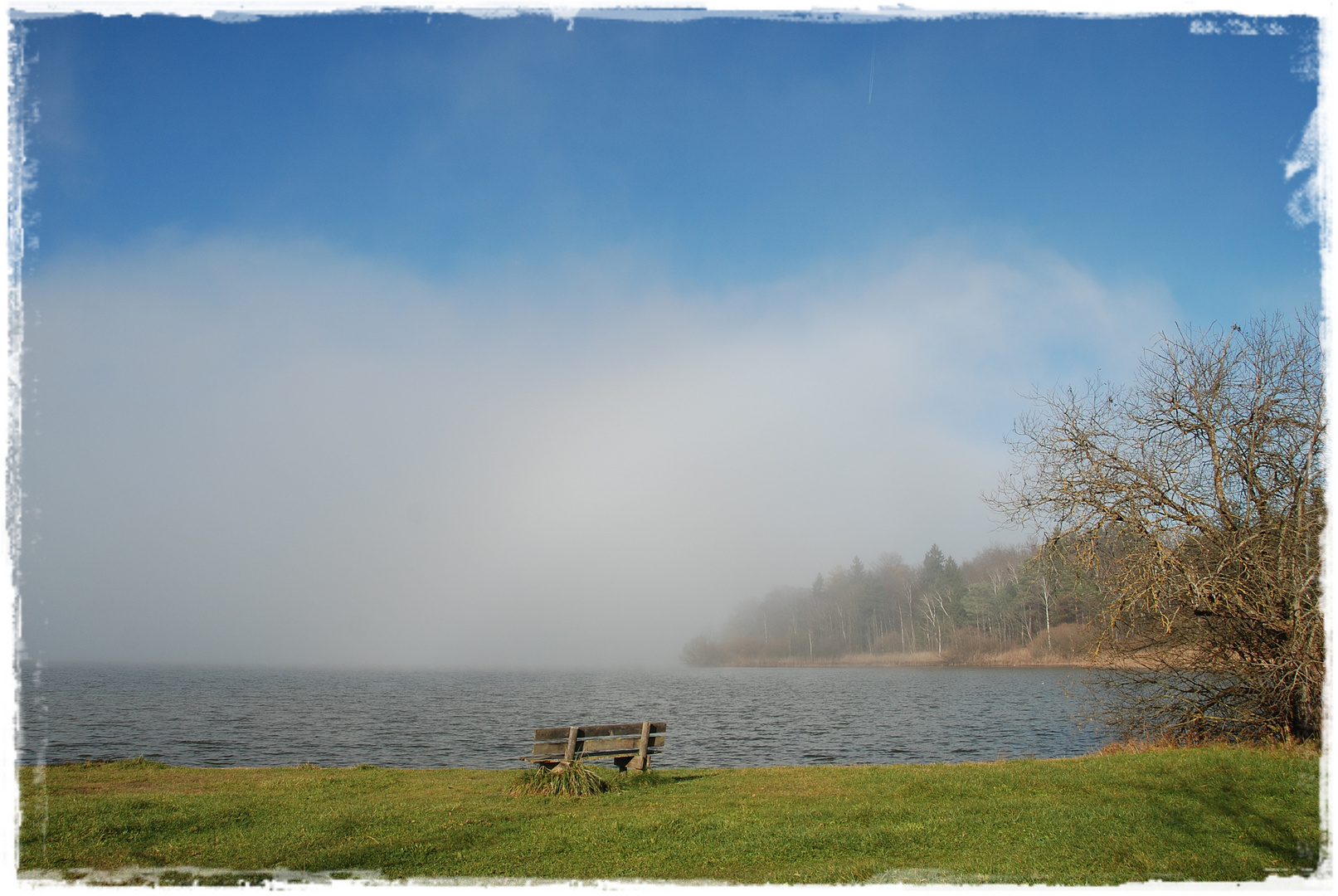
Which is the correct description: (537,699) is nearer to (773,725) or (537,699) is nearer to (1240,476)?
(773,725)

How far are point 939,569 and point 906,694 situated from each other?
68828 millimetres

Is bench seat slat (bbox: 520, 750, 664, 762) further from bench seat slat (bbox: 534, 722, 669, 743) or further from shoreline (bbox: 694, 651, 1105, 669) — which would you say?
shoreline (bbox: 694, 651, 1105, 669)

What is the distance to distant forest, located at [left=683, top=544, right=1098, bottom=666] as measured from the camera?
9519 cm

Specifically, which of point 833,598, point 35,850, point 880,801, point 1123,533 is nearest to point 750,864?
point 880,801

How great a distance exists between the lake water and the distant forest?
22.1m

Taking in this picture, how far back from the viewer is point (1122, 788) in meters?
11.7

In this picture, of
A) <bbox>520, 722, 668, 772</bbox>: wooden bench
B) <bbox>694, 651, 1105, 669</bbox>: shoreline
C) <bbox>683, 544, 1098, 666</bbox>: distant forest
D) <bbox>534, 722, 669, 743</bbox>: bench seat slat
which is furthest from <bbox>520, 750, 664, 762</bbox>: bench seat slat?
<bbox>694, 651, 1105, 669</bbox>: shoreline

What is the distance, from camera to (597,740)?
15.3 meters

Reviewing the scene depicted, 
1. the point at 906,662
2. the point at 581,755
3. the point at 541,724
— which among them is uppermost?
the point at 581,755

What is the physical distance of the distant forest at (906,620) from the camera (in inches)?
3748

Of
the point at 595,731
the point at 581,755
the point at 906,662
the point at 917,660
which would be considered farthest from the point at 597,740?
the point at 906,662

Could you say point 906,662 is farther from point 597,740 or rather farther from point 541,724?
point 597,740

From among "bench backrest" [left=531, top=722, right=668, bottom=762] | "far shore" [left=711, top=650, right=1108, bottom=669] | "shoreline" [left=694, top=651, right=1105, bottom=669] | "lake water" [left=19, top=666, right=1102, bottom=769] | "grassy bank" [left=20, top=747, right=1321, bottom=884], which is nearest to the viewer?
"grassy bank" [left=20, top=747, right=1321, bottom=884]

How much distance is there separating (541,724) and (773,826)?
34557 millimetres
